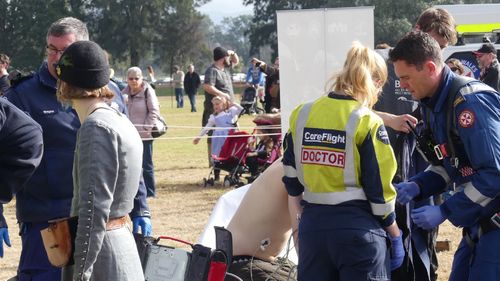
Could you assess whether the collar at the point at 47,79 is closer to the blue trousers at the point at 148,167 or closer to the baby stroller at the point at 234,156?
the blue trousers at the point at 148,167

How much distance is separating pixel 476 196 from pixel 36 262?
2168 mm

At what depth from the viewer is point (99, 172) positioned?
11.3ft

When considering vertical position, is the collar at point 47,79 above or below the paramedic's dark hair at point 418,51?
below

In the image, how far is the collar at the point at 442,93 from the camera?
149 inches

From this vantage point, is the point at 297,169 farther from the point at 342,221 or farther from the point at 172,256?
the point at 172,256

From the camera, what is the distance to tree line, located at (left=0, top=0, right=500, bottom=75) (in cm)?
5912

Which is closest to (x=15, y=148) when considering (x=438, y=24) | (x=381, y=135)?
(x=381, y=135)

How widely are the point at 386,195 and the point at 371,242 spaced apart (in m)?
0.22

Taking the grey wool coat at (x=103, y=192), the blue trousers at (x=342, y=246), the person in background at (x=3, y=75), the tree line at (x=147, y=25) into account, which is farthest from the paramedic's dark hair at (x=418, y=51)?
the tree line at (x=147, y=25)

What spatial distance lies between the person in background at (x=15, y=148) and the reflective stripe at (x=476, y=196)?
1.81 meters

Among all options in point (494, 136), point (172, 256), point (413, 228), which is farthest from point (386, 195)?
point (172, 256)

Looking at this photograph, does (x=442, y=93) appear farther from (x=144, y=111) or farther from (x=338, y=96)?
(x=144, y=111)

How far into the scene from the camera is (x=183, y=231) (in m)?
9.12

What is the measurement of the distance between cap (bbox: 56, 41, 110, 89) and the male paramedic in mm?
1262
